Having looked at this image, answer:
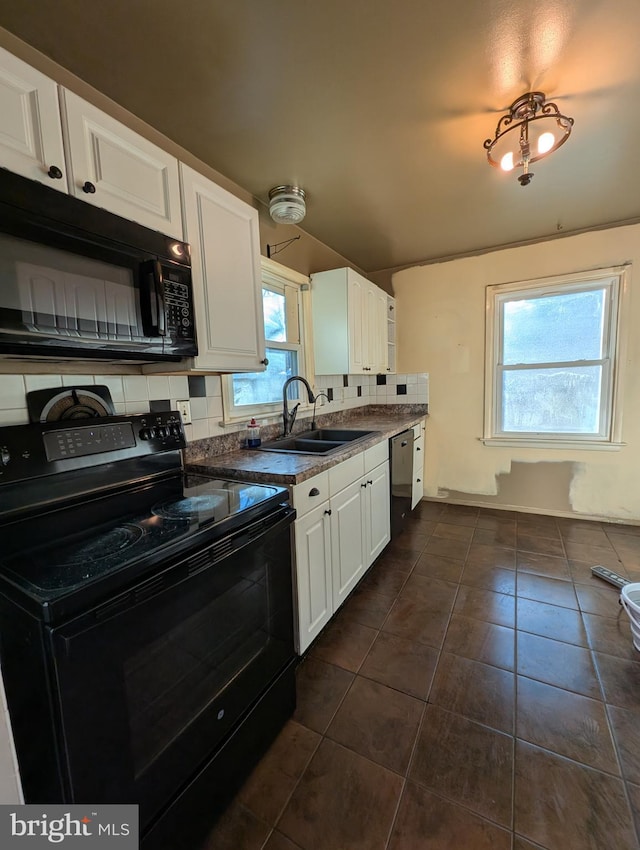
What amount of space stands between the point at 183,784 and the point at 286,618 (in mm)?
493

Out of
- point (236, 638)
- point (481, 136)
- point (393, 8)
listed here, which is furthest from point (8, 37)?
point (236, 638)

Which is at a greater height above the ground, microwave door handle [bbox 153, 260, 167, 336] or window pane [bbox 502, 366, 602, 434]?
microwave door handle [bbox 153, 260, 167, 336]

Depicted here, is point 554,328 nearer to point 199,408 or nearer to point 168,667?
point 199,408

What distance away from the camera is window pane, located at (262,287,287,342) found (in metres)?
2.31

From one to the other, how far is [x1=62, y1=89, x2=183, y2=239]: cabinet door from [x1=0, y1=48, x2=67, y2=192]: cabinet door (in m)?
0.03

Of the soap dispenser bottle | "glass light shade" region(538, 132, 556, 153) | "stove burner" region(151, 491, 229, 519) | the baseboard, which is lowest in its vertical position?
the baseboard

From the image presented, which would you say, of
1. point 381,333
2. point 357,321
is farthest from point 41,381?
point 381,333

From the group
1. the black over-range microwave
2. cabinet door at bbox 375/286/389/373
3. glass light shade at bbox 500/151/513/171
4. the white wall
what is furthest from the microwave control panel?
the white wall

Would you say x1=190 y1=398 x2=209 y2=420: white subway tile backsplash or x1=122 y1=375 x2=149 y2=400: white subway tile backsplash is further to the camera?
x1=190 y1=398 x2=209 y2=420: white subway tile backsplash

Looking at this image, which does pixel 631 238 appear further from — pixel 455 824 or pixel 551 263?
pixel 455 824

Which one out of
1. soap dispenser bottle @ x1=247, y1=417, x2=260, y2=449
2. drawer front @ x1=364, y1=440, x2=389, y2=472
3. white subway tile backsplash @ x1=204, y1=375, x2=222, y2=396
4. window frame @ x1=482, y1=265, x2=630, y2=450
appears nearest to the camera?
white subway tile backsplash @ x1=204, y1=375, x2=222, y2=396

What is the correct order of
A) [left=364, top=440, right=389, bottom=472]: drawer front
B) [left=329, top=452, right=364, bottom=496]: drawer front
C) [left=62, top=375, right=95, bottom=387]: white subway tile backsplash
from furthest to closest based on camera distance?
1. [left=364, top=440, right=389, bottom=472]: drawer front
2. [left=329, top=452, right=364, bottom=496]: drawer front
3. [left=62, top=375, right=95, bottom=387]: white subway tile backsplash

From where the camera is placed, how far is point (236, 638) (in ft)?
3.48

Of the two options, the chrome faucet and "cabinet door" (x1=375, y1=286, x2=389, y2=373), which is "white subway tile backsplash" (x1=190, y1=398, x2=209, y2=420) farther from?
"cabinet door" (x1=375, y1=286, x2=389, y2=373)
